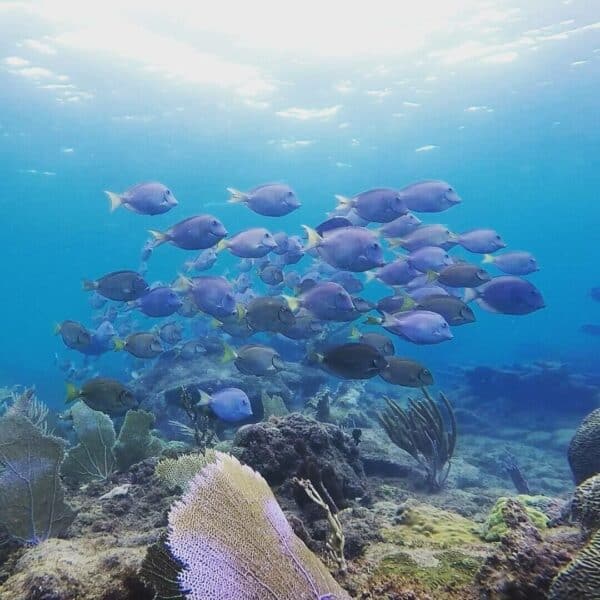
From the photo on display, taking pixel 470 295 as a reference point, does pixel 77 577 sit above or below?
above

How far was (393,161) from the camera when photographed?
41781 millimetres

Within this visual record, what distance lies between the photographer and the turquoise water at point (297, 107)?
20.2m

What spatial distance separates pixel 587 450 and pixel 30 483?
5143mm

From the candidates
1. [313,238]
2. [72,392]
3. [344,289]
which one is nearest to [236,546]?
[72,392]

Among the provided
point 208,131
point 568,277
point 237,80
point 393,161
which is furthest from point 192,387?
point 568,277

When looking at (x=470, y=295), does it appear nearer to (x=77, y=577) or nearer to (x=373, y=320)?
(x=373, y=320)

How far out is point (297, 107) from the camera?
2908 cm

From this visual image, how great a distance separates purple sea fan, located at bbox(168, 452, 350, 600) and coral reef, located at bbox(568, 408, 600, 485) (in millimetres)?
4060

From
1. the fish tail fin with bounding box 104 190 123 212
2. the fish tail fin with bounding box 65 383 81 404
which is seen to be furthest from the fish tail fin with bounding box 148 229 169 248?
the fish tail fin with bounding box 65 383 81 404

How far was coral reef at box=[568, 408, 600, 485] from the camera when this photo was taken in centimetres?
495

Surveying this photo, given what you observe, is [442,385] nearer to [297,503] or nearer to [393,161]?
[297,503]

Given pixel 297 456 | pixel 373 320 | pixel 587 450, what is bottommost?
pixel 587 450

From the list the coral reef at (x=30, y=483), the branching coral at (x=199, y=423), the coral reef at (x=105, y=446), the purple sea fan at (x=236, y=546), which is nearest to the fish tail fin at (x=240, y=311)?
the branching coral at (x=199, y=423)

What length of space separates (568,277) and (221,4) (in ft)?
570
